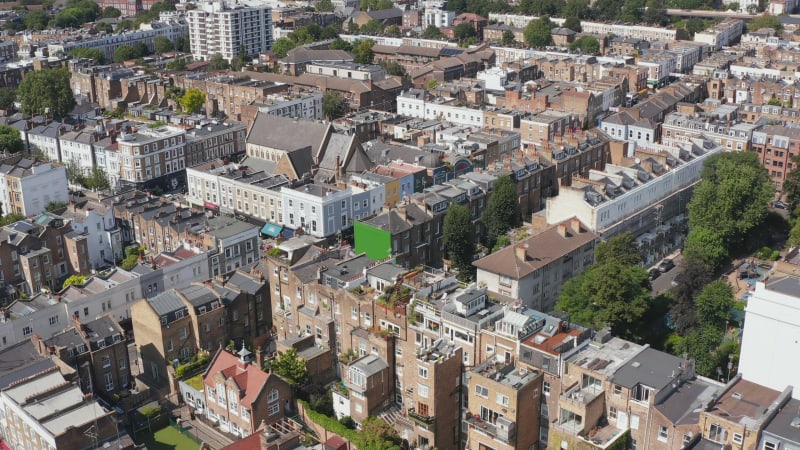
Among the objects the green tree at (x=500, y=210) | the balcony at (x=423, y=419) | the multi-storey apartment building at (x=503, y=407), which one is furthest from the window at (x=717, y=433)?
the green tree at (x=500, y=210)

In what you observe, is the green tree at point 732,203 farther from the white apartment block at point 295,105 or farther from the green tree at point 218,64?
the green tree at point 218,64

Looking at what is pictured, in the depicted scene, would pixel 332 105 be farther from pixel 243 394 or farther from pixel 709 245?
pixel 243 394

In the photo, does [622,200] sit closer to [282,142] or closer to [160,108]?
[282,142]

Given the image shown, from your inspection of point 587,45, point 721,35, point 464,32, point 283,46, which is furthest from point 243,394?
point 464,32

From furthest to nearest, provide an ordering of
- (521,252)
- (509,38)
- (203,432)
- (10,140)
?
(509,38)
(10,140)
(521,252)
(203,432)

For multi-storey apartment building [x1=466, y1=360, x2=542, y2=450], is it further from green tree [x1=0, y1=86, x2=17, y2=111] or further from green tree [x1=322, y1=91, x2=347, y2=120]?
green tree [x1=0, y1=86, x2=17, y2=111]

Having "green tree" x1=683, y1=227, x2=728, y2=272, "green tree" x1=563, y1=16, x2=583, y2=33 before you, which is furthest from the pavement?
"green tree" x1=563, y1=16, x2=583, y2=33
